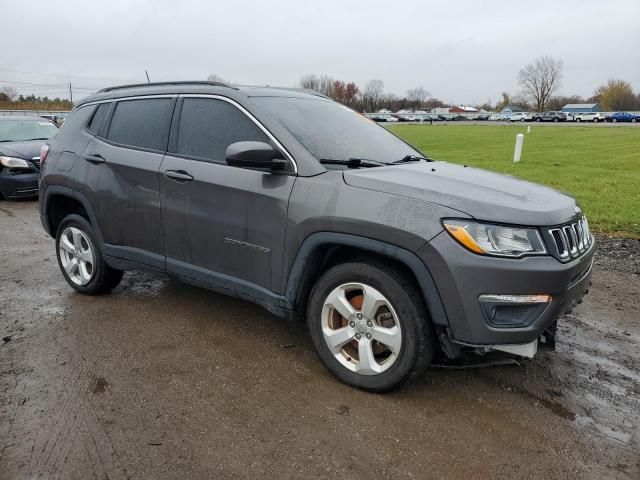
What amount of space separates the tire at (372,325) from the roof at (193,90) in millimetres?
1538

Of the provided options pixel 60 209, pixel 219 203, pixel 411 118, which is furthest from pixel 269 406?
pixel 411 118

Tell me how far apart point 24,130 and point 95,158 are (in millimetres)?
8509

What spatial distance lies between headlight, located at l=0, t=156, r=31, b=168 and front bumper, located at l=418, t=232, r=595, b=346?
9566 millimetres

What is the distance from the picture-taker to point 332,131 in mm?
3875

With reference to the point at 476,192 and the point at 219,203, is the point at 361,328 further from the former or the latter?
the point at 219,203

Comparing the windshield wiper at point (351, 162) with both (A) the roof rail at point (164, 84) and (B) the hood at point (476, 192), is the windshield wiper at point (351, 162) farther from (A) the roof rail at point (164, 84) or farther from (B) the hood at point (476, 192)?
(A) the roof rail at point (164, 84)

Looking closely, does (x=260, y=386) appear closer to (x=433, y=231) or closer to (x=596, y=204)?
(x=433, y=231)

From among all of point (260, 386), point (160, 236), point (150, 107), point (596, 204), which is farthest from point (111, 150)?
point (596, 204)

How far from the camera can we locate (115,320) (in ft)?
14.3

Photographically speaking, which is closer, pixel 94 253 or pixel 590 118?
pixel 94 253

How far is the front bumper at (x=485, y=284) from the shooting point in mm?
2728

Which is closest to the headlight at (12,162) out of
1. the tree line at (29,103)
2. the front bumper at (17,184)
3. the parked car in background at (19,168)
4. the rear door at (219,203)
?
the parked car in background at (19,168)

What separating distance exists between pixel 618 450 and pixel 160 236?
328 cm

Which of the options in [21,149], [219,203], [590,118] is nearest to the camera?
[219,203]
